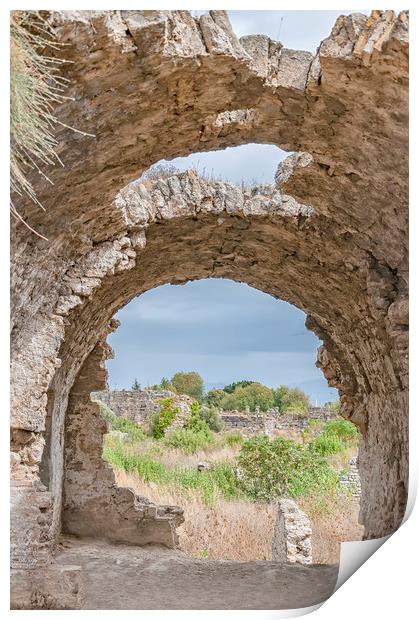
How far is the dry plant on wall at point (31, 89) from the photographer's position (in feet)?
12.1

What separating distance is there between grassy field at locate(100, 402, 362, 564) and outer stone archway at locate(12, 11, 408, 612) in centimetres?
399

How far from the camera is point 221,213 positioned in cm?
700

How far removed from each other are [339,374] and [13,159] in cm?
589

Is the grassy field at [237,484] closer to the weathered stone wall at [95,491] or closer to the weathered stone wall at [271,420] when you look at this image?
the weathered stone wall at [271,420]

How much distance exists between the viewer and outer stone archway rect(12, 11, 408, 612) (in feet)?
14.1

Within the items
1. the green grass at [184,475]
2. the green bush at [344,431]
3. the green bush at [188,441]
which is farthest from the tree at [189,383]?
the green grass at [184,475]

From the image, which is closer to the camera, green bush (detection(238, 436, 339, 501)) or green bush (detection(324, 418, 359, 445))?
green bush (detection(238, 436, 339, 501))

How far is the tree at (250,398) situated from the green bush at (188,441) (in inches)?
473

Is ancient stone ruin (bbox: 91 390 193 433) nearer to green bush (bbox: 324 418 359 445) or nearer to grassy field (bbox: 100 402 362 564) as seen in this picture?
A: grassy field (bbox: 100 402 362 564)

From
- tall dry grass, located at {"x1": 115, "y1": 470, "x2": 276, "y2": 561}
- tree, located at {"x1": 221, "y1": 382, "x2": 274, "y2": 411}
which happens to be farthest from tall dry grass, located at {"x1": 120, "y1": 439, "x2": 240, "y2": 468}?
tree, located at {"x1": 221, "y1": 382, "x2": 274, "y2": 411}

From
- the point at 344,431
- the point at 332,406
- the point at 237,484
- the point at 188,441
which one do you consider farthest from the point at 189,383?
the point at 237,484

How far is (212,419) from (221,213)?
18408mm

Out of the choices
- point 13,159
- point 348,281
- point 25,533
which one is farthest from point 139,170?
point 25,533

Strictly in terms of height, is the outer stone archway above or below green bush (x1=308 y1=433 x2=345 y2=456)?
above
